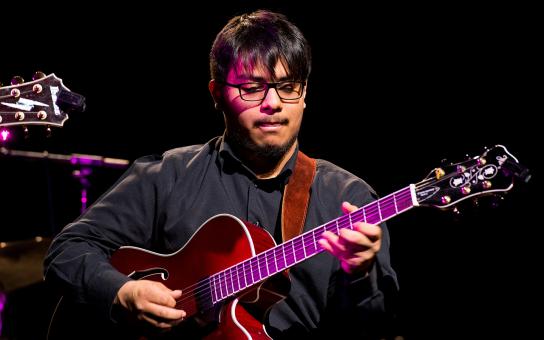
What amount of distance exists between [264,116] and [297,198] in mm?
407

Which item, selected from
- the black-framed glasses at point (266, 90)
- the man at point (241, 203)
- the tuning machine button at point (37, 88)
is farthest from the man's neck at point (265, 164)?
the tuning machine button at point (37, 88)

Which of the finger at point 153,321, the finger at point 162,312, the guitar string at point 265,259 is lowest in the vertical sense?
the finger at point 153,321

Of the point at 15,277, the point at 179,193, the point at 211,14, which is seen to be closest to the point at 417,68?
the point at 211,14

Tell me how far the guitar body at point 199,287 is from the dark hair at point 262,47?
784 millimetres

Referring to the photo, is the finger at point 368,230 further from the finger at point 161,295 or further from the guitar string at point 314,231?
the finger at point 161,295

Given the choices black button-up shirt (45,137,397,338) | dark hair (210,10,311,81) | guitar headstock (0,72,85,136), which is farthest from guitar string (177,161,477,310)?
guitar headstock (0,72,85,136)

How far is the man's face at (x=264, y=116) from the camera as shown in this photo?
9.68 ft

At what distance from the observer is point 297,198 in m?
2.97

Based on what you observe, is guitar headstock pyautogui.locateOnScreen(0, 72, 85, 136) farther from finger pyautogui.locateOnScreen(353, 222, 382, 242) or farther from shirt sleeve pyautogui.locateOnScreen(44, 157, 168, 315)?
finger pyautogui.locateOnScreen(353, 222, 382, 242)

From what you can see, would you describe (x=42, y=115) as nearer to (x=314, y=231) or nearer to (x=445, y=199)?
(x=314, y=231)

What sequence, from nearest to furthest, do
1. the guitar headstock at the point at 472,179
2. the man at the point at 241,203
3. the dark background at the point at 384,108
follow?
the guitar headstock at the point at 472,179 → the man at the point at 241,203 → the dark background at the point at 384,108

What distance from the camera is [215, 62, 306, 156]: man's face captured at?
2949mm

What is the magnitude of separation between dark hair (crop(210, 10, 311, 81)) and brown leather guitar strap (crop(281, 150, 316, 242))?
16.8 inches

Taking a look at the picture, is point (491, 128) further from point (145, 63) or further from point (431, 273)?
point (145, 63)
